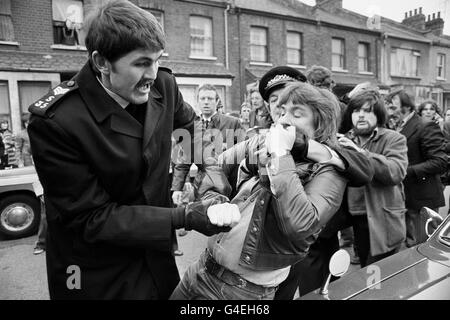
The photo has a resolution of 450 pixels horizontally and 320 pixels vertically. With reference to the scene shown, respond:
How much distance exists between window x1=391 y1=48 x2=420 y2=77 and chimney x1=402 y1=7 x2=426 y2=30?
2.84m

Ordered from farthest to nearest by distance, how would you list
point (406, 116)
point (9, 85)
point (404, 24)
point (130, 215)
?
point (404, 24) < point (9, 85) < point (406, 116) < point (130, 215)

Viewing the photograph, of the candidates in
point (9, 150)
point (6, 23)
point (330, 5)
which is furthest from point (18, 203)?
point (330, 5)

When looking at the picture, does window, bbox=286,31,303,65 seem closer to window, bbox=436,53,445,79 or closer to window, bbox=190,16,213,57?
window, bbox=190,16,213,57

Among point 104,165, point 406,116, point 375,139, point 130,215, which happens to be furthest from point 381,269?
point 406,116

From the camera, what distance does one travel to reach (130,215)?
1349 mm

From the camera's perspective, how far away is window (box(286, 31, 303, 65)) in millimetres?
16766

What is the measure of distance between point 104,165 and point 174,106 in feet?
1.81

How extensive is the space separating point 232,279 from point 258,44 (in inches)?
609

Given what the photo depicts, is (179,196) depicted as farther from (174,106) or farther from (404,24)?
(404,24)

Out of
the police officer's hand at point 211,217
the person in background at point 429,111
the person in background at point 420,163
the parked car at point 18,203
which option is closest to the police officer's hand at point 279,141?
the police officer's hand at point 211,217

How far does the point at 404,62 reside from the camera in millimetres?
21109

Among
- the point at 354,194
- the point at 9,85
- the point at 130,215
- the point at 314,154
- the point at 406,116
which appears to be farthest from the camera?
the point at 9,85

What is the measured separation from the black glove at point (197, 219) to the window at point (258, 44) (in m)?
15.1
